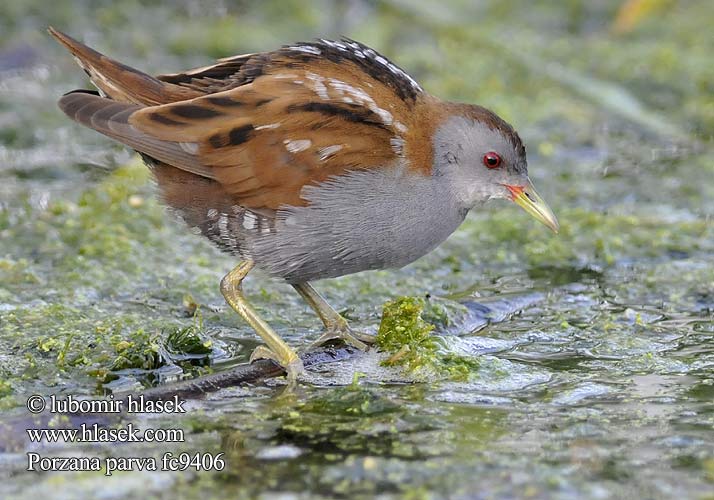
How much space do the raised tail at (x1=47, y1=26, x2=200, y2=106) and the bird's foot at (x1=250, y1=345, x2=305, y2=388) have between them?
1.12 metres

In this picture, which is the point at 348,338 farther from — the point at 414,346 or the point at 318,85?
the point at 318,85

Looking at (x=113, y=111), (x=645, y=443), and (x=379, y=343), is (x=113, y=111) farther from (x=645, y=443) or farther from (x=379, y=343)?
(x=645, y=443)

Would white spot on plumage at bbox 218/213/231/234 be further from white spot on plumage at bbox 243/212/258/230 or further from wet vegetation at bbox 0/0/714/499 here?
wet vegetation at bbox 0/0/714/499

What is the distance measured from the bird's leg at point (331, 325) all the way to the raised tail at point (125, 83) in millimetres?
1002

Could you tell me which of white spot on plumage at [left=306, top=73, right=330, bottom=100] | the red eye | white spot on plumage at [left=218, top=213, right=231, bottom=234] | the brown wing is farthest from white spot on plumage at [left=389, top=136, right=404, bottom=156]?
white spot on plumage at [left=218, top=213, right=231, bottom=234]

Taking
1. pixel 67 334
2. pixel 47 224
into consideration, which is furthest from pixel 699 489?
pixel 47 224

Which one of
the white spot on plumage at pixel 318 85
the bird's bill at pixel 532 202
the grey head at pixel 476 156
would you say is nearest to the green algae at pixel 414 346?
the grey head at pixel 476 156

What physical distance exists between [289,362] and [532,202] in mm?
1300

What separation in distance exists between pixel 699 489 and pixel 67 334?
271 cm

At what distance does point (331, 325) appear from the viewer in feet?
16.6

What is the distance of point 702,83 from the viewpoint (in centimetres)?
885

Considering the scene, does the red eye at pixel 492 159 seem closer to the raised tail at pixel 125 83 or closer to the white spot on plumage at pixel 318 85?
the white spot on plumage at pixel 318 85

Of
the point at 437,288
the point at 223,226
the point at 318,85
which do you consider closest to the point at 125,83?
the point at 223,226

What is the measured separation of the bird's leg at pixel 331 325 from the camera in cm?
492
